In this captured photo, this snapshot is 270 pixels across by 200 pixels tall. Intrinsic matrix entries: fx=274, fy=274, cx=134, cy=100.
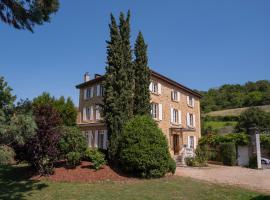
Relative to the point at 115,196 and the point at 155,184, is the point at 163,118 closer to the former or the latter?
the point at 155,184

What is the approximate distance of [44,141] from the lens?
14969 millimetres

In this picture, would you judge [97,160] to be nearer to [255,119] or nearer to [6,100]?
[6,100]

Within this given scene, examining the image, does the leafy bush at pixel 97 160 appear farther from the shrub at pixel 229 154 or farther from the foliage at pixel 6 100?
the shrub at pixel 229 154

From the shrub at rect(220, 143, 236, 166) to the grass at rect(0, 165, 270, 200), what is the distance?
1099cm

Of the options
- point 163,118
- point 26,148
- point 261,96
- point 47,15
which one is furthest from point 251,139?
point 261,96

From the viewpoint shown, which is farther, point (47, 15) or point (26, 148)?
point (26, 148)

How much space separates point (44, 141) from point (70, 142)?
1832mm

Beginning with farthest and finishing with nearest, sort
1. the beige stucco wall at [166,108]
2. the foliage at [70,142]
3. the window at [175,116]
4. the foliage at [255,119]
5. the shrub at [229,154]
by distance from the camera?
1. the foliage at [255,119]
2. the window at [175,116]
3. the beige stucco wall at [166,108]
4. the shrub at [229,154]
5. the foliage at [70,142]

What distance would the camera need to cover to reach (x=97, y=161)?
15.8 meters

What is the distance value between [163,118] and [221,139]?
6114 mm

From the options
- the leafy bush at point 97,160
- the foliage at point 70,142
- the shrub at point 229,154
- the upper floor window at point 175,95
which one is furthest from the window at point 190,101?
the foliage at point 70,142

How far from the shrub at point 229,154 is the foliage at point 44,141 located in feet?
50.0

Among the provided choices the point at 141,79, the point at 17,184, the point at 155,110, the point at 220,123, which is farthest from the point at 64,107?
the point at 220,123

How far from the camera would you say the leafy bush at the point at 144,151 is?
48.8 ft
